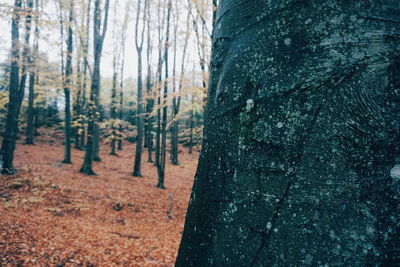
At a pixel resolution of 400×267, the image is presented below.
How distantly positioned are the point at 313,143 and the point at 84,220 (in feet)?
27.2

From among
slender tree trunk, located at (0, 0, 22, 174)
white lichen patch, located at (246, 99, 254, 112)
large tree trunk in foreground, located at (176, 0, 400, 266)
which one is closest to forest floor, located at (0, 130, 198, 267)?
slender tree trunk, located at (0, 0, 22, 174)

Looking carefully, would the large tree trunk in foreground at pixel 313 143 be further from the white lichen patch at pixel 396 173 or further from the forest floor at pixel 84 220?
the forest floor at pixel 84 220

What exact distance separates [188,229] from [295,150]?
19.3 inches

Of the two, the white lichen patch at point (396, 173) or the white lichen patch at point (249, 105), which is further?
the white lichen patch at point (249, 105)

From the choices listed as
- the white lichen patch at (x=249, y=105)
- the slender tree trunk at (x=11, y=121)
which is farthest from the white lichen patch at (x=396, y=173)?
the slender tree trunk at (x=11, y=121)

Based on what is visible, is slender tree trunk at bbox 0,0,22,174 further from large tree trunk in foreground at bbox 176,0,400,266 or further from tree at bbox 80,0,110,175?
large tree trunk in foreground at bbox 176,0,400,266

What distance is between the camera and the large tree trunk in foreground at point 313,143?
540 millimetres

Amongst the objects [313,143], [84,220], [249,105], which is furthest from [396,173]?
[84,220]

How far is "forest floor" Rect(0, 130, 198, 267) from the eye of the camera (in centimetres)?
487

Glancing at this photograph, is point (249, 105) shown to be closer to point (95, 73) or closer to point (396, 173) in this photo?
point (396, 173)

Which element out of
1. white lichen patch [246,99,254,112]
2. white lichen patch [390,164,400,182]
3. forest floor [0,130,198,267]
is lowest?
forest floor [0,130,198,267]

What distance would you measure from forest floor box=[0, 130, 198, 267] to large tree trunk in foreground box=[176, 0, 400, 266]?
17.7 ft

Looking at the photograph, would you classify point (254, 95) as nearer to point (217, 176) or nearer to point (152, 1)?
point (217, 176)

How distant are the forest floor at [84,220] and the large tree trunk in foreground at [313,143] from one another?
5.41m
